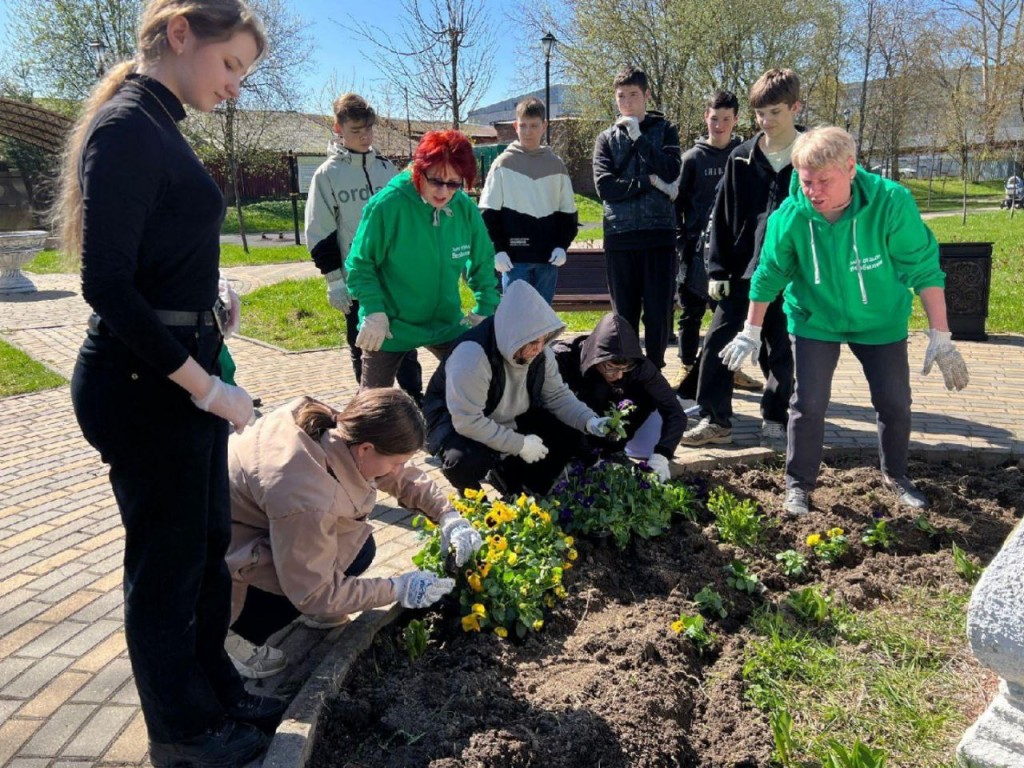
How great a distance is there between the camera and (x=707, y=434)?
479 centimetres

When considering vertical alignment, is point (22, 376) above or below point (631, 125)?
below

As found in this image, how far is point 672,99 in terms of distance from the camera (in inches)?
973

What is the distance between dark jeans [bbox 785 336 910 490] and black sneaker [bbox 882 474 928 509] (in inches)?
4.0

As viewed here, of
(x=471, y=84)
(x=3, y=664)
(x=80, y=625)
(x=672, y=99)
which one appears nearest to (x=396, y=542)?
(x=80, y=625)

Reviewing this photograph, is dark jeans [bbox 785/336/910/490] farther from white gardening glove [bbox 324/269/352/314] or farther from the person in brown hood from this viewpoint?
white gardening glove [bbox 324/269/352/314]

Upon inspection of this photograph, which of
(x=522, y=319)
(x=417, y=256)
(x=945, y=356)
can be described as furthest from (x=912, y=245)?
(x=417, y=256)

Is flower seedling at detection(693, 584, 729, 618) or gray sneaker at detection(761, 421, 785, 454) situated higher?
gray sneaker at detection(761, 421, 785, 454)

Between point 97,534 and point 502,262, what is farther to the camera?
point 502,262

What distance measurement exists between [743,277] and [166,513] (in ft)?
11.5

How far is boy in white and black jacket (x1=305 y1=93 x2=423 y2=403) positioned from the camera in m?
4.98

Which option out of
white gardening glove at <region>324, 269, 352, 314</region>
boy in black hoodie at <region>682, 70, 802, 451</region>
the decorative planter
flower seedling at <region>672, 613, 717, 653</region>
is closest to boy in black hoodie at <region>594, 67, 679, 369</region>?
boy in black hoodie at <region>682, 70, 802, 451</region>

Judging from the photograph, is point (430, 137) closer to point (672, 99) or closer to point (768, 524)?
point (768, 524)

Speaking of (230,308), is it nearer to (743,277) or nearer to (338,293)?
(338,293)

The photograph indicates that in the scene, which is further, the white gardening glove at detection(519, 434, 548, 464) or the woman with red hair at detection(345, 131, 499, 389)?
the woman with red hair at detection(345, 131, 499, 389)
